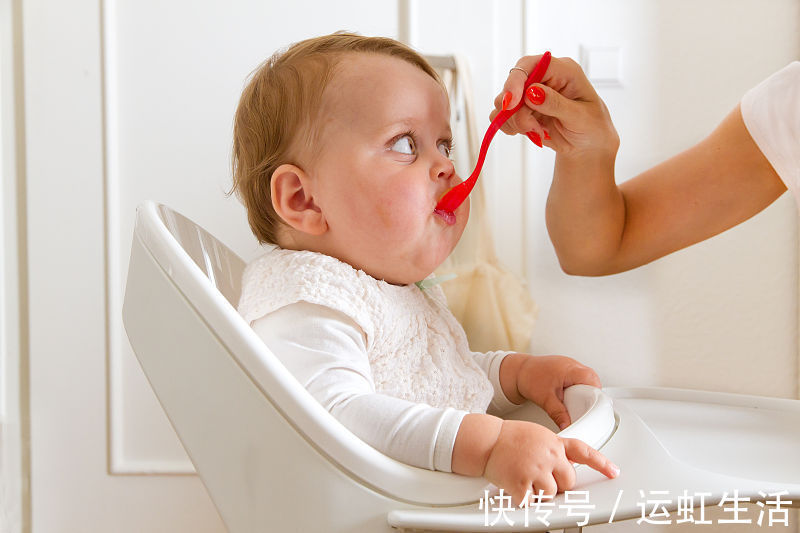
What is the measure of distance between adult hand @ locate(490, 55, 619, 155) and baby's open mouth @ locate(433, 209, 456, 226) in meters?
0.13

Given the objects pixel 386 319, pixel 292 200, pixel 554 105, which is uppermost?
pixel 554 105

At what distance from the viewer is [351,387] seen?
624 millimetres

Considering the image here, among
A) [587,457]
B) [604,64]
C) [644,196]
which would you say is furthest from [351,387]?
[604,64]

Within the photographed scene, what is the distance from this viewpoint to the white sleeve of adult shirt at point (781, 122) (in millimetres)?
871

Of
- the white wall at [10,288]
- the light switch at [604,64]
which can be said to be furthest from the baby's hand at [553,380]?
the white wall at [10,288]

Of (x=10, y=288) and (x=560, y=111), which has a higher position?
(x=560, y=111)

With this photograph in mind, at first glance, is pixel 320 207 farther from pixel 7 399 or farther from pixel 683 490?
pixel 7 399

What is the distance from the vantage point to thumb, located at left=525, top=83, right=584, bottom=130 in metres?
0.79

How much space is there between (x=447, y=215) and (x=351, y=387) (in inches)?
9.5

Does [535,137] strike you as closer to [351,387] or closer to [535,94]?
[535,94]

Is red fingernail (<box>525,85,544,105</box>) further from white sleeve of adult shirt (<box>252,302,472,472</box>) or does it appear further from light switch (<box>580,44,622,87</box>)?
light switch (<box>580,44,622,87</box>)

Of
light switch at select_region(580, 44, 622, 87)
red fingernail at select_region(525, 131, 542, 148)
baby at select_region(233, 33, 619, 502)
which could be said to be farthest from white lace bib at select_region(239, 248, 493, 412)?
light switch at select_region(580, 44, 622, 87)

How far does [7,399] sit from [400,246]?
3.08ft

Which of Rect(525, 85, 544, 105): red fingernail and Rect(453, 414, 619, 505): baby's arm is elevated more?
Rect(525, 85, 544, 105): red fingernail
